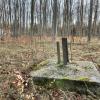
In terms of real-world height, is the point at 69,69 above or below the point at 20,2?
below

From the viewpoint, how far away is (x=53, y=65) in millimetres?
4203

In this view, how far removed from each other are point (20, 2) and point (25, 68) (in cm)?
1945

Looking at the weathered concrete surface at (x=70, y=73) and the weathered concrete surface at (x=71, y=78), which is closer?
the weathered concrete surface at (x=71, y=78)

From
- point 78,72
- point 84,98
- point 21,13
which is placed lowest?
point 84,98

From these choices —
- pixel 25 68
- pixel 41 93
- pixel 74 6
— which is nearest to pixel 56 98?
pixel 41 93

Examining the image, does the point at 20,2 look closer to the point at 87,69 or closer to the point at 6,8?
the point at 6,8

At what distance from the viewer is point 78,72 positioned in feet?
12.1

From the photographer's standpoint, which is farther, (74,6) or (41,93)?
(74,6)

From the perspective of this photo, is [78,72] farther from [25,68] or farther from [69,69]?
[25,68]

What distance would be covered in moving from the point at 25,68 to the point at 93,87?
2.00 metres

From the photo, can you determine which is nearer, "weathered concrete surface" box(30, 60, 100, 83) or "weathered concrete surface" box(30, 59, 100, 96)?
"weathered concrete surface" box(30, 59, 100, 96)

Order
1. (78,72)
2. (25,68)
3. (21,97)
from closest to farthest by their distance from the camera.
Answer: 1. (21,97)
2. (78,72)
3. (25,68)

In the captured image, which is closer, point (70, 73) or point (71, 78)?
point (71, 78)

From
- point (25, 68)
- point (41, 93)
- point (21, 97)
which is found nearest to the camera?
point (21, 97)
